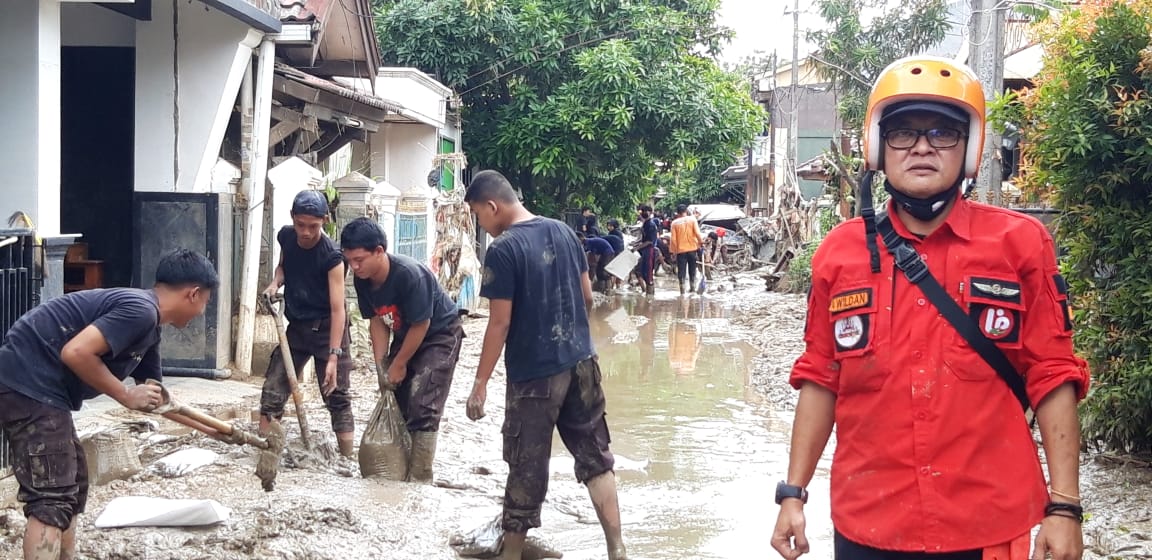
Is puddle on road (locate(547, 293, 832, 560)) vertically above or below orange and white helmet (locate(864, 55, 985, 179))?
below

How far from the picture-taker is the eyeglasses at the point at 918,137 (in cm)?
279

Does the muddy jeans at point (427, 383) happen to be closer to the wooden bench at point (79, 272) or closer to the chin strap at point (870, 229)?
the chin strap at point (870, 229)

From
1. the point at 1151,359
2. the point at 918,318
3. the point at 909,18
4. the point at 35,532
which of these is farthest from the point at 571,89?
the point at 918,318

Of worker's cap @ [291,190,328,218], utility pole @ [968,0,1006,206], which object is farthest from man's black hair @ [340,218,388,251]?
utility pole @ [968,0,1006,206]

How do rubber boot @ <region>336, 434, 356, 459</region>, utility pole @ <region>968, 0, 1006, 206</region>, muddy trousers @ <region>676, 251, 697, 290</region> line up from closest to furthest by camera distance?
1. rubber boot @ <region>336, 434, 356, 459</region>
2. utility pole @ <region>968, 0, 1006, 206</region>
3. muddy trousers @ <region>676, 251, 697, 290</region>

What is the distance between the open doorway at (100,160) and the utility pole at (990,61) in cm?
805

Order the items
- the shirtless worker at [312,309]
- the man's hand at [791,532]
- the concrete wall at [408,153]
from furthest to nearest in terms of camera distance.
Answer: the concrete wall at [408,153] < the shirtless worker at [312,309] < the man's hand at [791,532]

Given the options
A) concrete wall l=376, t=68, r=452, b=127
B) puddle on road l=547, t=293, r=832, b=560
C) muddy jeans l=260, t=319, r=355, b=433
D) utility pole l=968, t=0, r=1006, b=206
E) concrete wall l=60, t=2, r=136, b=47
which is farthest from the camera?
concrete wall l=376, t=68, r=452, b=127

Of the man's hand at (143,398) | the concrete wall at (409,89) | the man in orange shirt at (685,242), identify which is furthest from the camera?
the man in orange shirt at (685,242)

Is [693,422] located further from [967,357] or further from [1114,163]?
[967,357]

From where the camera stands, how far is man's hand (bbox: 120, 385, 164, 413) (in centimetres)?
429

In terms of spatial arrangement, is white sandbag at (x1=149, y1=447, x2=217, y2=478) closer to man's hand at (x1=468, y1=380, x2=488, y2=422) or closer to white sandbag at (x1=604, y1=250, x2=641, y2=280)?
man's hand at (x1=468, y1=380, x2=488, y2=422)

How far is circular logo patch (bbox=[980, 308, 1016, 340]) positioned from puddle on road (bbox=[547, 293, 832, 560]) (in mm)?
3217

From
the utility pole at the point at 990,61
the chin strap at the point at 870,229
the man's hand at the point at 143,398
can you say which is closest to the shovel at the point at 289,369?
the man's hand at the point at 143,398
